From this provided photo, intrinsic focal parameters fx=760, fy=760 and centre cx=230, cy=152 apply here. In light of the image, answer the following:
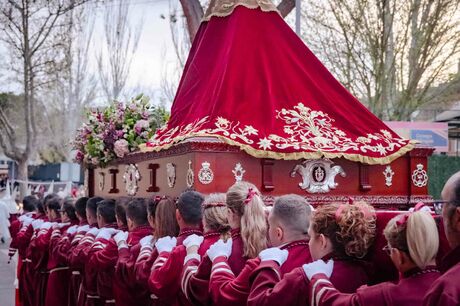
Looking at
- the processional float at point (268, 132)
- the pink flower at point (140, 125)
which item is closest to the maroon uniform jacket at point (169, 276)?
the processional float at point (268, 132)

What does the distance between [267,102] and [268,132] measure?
1.25 feet

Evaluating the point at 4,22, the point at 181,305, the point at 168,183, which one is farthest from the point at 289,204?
the point at 4,22

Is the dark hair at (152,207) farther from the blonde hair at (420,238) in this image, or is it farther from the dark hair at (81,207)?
the blonde hair at (420,238)

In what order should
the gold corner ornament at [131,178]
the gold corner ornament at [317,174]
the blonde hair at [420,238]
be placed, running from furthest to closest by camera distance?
the gold corner ornament at [131,178]
the gold corner ornament at [317,174]
the blonde hair at [420,238]

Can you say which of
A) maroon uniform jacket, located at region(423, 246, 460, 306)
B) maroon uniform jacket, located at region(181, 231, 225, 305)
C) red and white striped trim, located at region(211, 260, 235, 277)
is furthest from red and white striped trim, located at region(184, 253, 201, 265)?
maroon uniform jacket, located at region(423, 246, 460, 306)

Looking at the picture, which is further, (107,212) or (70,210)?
(70,210)

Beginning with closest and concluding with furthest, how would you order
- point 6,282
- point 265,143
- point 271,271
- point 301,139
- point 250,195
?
point 271,271
point 250,195
point 265,143
point 301,139
point 6,282

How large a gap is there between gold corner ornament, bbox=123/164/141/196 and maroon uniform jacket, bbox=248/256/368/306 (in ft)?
15.1

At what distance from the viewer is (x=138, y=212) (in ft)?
19.9

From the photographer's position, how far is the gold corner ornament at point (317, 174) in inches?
265

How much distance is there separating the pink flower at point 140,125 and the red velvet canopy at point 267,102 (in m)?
0.99

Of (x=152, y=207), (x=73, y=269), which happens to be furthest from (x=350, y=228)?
(x=73, y=269)

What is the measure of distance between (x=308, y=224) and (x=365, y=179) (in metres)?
3.16

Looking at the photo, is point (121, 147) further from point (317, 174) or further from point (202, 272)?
point (202, 272)
